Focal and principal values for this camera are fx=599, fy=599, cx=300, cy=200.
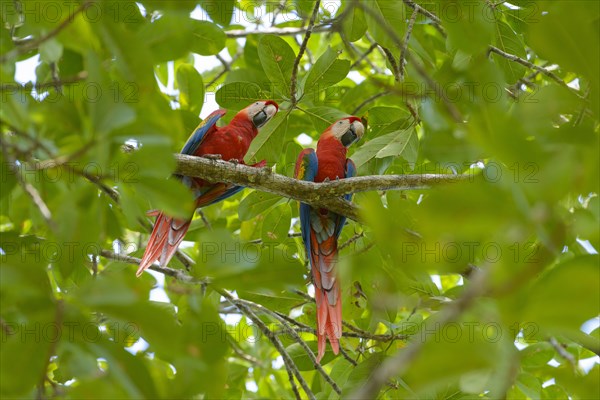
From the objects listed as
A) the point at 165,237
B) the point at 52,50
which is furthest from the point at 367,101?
the point at 52,50

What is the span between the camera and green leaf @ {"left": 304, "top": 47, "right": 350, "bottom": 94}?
250 cm

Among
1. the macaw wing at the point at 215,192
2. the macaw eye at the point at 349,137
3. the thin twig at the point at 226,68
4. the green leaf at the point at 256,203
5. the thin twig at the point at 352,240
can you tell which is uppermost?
the thin twig at the point at 226,68

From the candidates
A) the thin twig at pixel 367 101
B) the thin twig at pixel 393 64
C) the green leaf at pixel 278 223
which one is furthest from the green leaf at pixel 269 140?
the thin twig at pixel 367 101

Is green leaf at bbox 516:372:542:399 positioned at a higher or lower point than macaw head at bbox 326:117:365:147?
lower

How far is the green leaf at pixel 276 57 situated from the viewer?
2.52m

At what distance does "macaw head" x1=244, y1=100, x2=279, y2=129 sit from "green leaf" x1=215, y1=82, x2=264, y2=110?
0.14m

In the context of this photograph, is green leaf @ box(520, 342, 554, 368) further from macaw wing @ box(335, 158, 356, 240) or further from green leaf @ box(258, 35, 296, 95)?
green leaf @ box(258, 35, 296, 95)

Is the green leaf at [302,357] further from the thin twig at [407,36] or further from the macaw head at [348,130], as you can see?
the thin twig at [407,36]

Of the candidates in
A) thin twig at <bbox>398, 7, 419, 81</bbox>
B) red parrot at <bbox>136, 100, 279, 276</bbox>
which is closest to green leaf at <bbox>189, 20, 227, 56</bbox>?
red parrot at <bbox>136, 100, 279, 276</bbox>

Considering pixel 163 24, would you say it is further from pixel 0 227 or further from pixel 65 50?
pixel 0 227

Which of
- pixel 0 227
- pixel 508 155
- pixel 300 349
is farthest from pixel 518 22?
pixel 0 227

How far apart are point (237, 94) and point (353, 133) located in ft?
1.97

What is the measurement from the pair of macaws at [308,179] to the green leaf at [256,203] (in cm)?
13

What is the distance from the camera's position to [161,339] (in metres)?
0.79
